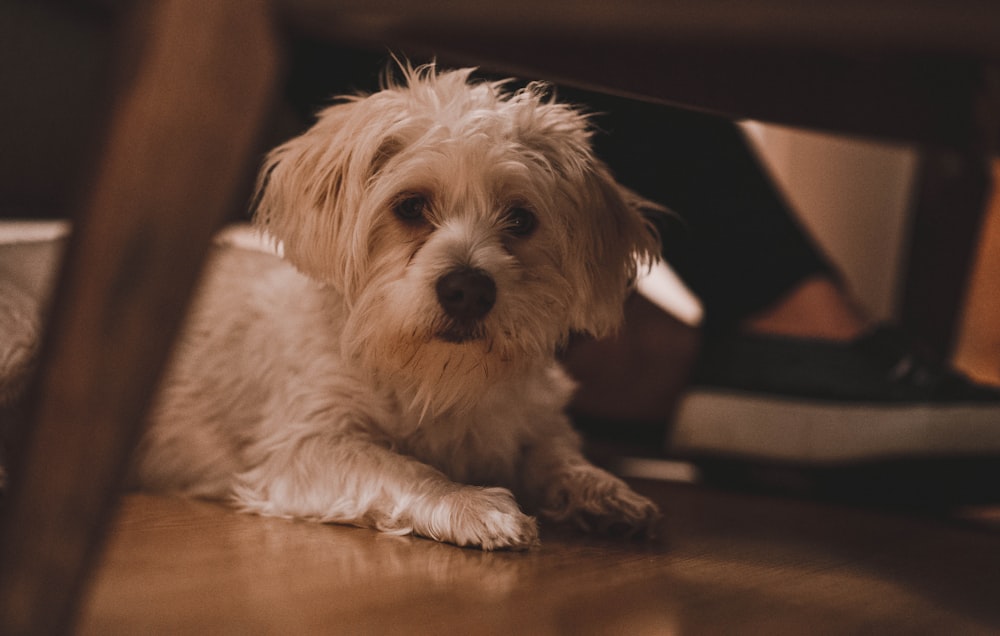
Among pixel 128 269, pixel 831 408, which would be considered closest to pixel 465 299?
pixel 128 269

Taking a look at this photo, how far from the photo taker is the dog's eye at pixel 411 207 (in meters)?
1.38

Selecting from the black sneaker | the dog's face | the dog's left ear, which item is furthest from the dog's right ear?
the black sneaker

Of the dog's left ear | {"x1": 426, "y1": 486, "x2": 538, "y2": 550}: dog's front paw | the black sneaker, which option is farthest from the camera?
the black sneaker

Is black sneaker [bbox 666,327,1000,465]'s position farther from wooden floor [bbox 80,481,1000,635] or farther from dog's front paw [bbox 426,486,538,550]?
dog's front paw [bbox 426,486,538,550]

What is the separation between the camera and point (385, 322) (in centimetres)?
128

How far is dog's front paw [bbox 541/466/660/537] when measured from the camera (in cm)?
135

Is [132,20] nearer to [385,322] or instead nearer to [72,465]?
[72,465]

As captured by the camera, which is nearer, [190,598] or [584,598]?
[190,598]

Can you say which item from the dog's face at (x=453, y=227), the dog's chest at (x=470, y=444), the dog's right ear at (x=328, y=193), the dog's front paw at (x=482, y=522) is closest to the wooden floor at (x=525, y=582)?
the dog's front paw at (x=482, y=522)

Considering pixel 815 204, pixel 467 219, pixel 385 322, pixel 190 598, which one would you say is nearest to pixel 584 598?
pixel 190 598

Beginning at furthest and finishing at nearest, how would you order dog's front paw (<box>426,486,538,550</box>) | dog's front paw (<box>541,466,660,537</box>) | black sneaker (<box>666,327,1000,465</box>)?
black sneaker (<box>666,327,1000,465</box>)
dog's front paw (<box>541,466,660,537</box>)
dog's front paw (<box>426,486,538,550</box>)

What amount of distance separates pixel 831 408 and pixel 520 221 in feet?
3.10

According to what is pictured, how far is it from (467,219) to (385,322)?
20cm

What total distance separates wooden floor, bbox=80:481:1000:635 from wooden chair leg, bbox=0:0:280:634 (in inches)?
8.0
